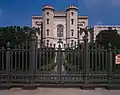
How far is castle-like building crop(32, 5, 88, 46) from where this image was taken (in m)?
84.2

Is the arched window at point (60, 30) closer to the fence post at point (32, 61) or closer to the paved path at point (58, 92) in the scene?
the fence post at point (32, 61)

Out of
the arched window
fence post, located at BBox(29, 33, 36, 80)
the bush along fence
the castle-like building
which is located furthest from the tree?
the arched window

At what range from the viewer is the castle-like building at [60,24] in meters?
84.2

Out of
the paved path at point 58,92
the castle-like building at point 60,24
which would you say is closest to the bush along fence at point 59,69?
the paved path at point 58,92

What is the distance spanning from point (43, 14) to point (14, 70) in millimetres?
74351

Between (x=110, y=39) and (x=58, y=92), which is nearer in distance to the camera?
(x=58, y=92)

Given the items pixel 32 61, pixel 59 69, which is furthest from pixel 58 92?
pixel 32 61

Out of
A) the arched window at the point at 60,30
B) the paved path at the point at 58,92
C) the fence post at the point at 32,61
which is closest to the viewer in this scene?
the paved path at the point at 58,92

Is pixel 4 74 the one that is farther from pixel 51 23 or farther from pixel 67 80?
pixel 51 23

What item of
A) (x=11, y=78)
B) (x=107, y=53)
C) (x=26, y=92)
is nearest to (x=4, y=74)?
(x=11, y=78)

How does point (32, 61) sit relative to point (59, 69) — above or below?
above

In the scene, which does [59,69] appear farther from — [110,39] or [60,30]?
[60,30]

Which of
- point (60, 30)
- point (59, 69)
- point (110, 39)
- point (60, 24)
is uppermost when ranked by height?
point (60, 24)

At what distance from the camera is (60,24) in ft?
287
